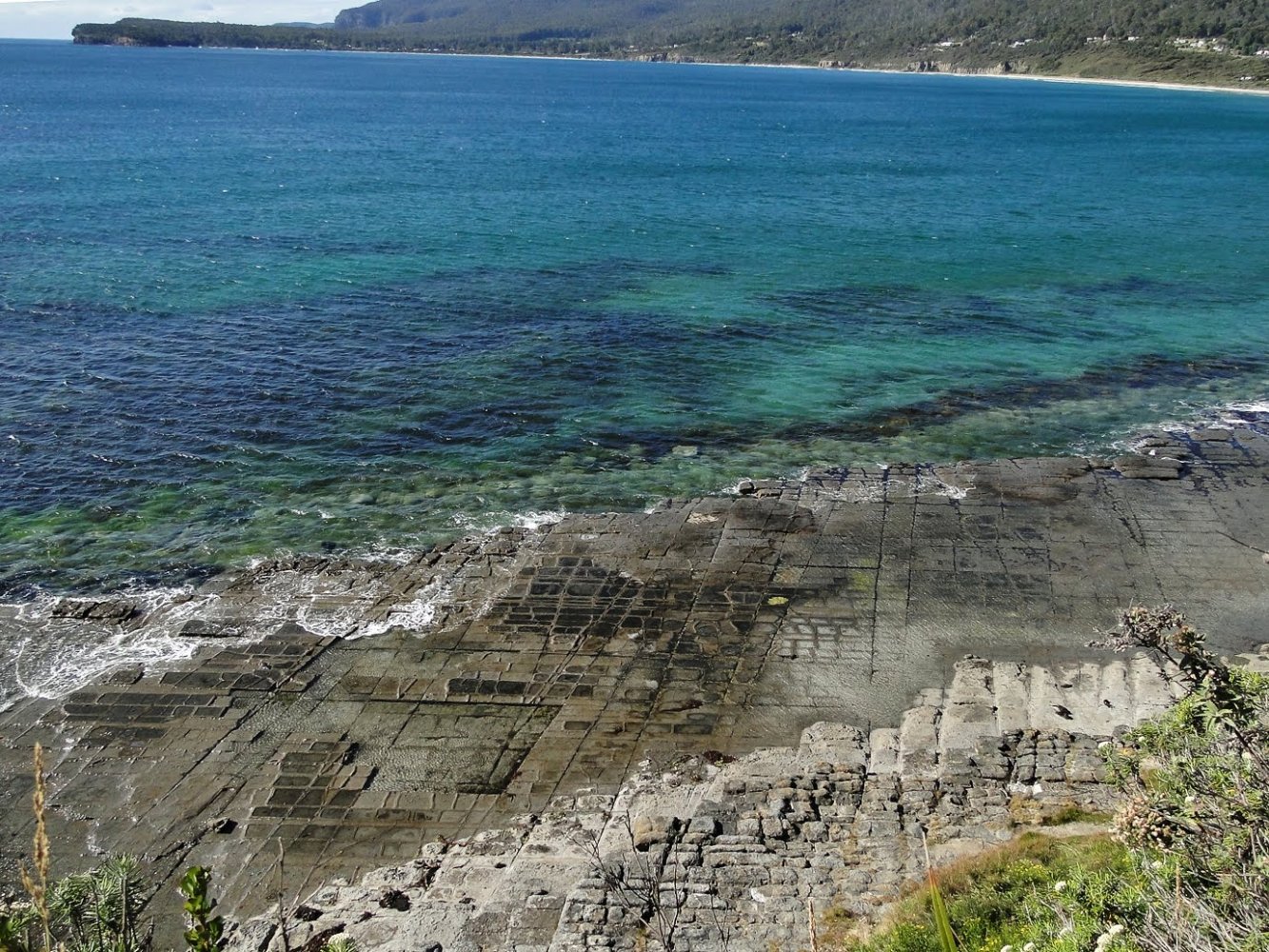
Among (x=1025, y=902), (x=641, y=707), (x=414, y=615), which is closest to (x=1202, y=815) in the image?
(x=1025, y=902)

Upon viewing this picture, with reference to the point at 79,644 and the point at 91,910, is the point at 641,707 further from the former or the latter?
the point at 79,644

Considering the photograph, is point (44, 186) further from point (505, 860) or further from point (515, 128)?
point (505, 860)

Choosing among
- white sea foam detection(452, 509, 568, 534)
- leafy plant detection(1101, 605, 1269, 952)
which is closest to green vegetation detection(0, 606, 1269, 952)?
leafy plant detection(1101, 605, 1269, 952)

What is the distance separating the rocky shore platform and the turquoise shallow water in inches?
121

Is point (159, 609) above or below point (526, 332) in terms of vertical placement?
below

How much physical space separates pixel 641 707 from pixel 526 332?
2117cm

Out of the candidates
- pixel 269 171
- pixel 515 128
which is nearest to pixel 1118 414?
pixel 269 171

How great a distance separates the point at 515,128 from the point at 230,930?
96.1m

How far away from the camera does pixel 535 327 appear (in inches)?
1410

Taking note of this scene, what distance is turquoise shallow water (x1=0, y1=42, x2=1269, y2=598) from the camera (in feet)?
80.8

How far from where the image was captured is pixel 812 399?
3002cm

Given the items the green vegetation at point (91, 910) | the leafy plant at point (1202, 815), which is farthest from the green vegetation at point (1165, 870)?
the green vegetation at point (91, 910)

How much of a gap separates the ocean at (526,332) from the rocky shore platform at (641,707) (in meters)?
2.26

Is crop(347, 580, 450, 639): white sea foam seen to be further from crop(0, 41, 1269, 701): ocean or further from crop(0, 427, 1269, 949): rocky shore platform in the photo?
crop(0, 41, 1269, 701): ocean
